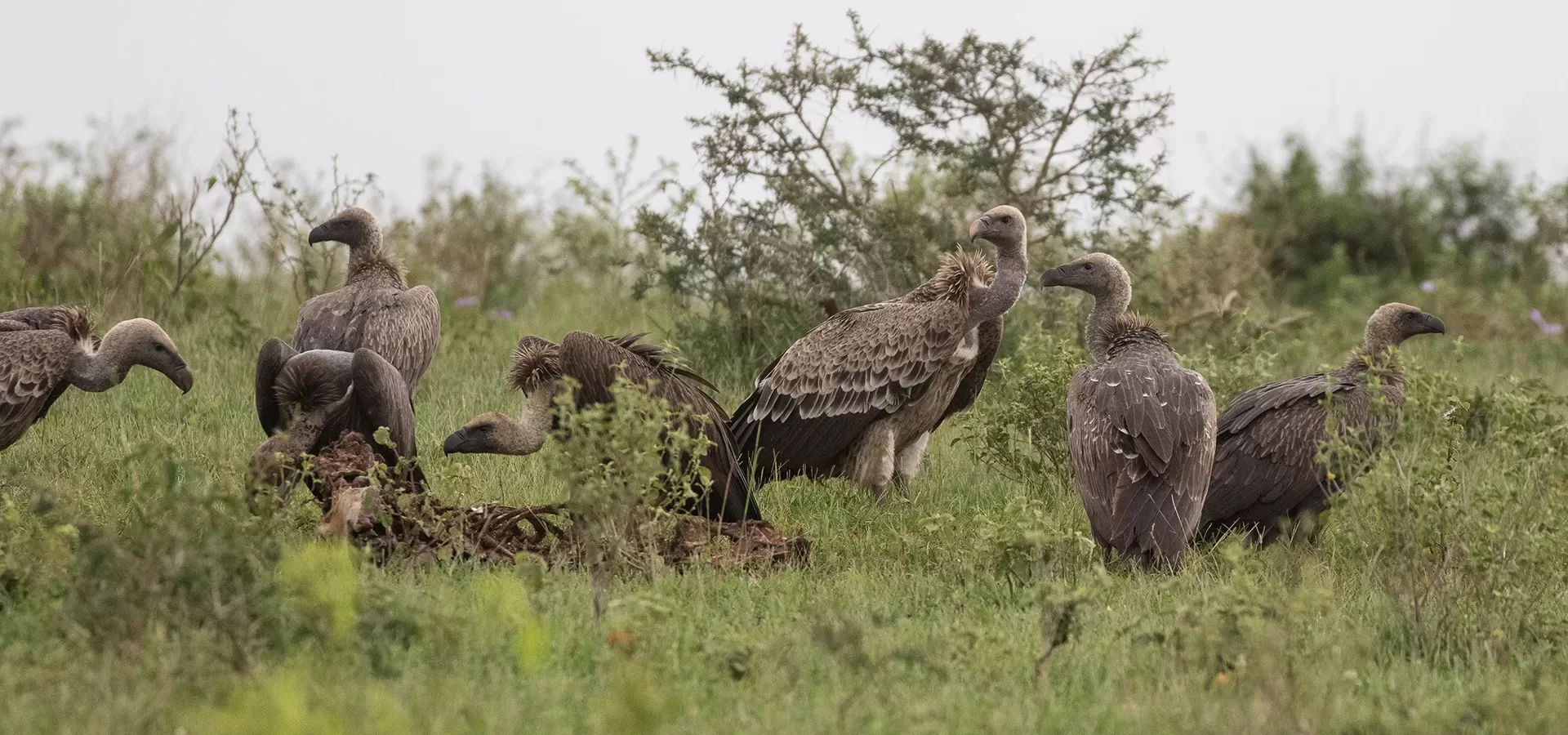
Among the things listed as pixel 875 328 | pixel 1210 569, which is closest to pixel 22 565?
pixel 875 328

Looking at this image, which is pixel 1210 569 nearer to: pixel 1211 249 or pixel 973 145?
pixel 973 145

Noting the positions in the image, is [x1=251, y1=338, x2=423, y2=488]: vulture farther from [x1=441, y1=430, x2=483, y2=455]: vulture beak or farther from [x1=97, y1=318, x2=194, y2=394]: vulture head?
[x1=97, y1=318, x2=194, y2=394]: vulture head

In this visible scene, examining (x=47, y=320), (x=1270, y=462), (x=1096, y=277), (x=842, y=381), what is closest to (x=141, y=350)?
(x=47, y=320)

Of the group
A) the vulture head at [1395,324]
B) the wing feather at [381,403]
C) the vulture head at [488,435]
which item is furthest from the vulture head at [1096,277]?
the wing feather at [381,403]

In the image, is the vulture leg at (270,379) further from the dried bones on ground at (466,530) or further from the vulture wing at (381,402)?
the dried bones on ground at (466,530)

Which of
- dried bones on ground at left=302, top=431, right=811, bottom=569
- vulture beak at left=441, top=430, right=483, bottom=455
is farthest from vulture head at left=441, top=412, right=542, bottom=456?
dried bones on ground at left=302, top=431, right=811, bottom=569

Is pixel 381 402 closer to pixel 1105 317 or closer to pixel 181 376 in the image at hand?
pixel 181 376

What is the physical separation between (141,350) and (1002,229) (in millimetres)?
4280

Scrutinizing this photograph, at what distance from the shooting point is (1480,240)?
19.1m

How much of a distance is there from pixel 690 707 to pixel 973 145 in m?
6.80

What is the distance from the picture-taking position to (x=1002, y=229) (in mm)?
7969

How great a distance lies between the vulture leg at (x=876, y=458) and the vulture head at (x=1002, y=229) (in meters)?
1.06

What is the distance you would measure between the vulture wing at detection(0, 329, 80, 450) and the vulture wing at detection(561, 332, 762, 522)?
2.42 metres

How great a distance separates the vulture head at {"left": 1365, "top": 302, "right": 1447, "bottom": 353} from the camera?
839 cm
